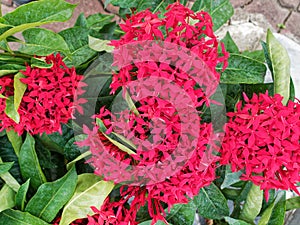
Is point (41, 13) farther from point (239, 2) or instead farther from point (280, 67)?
point (239, 2)

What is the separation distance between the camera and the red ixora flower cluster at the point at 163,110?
23.3 inches

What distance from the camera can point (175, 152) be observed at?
0.62 metres

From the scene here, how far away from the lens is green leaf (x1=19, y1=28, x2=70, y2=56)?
69 cm

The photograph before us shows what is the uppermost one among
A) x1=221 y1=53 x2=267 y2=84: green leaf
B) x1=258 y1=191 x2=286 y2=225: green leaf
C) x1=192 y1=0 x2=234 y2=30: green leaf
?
x1=192 y1=0 x2=234 y2=30: green leaf

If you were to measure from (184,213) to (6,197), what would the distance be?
0.34 meters

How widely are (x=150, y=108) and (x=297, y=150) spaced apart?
23 cm

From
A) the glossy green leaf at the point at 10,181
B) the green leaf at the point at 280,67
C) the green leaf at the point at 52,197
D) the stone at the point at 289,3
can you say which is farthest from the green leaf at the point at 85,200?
the stone at the point at 289,3

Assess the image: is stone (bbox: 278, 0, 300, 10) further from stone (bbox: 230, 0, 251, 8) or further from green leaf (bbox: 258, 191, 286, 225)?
green leaf (bbox: 258, 191, 286, 225)

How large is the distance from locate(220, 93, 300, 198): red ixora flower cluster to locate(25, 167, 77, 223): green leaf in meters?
0.28

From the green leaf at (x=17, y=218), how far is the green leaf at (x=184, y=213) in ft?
0.78

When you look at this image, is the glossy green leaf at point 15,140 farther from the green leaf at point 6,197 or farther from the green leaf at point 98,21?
the green leaf at point 98,21

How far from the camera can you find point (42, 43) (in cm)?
71

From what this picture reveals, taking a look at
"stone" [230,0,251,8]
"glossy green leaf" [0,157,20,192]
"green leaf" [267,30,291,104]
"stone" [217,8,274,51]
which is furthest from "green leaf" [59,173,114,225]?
"stone" [230,0,251,8]

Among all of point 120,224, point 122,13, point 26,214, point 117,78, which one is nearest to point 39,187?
point 26,214
